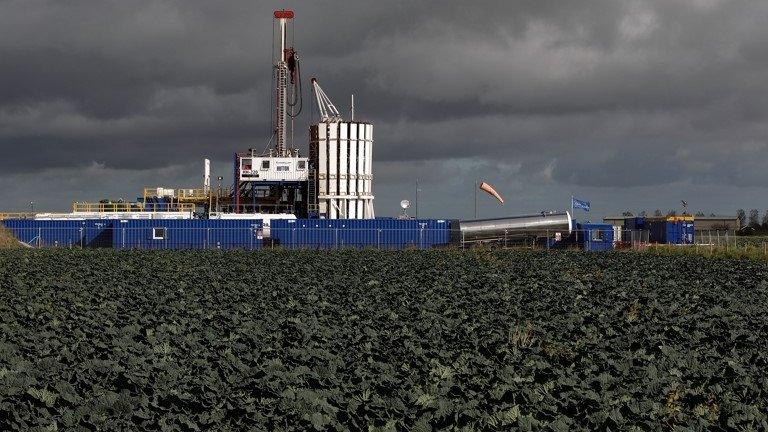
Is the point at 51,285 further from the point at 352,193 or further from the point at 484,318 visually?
the point at 352,193

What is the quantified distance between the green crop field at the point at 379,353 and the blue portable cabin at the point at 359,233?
3527cm

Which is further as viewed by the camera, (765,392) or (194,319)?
(194,319)

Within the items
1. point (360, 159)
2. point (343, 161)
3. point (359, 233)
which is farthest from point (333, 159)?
point (359, 233)

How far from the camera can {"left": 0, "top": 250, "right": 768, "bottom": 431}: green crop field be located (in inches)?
408

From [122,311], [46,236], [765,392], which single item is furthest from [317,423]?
[46,236]

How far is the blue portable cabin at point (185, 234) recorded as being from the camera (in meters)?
66.4

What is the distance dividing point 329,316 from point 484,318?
363 centimetres

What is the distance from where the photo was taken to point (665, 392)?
12039 millimetres

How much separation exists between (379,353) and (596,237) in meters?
58.4

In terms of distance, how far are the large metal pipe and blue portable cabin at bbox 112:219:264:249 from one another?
52.8 ft

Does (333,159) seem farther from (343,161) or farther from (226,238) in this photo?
(226,238)

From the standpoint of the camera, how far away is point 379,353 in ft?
49.6

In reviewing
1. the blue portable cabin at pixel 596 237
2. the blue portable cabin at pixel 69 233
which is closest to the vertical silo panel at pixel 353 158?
the blue portable cabin at pixel 596 237

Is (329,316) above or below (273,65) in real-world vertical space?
below
